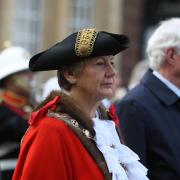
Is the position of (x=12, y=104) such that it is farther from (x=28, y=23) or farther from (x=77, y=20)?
(x=77, y=20)

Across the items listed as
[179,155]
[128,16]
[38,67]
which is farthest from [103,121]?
[128,16]

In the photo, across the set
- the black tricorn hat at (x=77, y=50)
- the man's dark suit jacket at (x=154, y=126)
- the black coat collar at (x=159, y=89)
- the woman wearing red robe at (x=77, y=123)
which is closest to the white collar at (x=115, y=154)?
the woman wearing red robe at (x=77, y=123)

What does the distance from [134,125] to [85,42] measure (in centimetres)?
97

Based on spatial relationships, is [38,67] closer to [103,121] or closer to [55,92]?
[55,92]

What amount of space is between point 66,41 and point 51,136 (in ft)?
1.72

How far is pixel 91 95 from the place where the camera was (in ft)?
12.0

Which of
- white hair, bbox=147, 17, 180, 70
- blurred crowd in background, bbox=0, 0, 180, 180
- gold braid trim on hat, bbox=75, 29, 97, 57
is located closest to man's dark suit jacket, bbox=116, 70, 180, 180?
white hair, bbox=147, 17, 180, 70

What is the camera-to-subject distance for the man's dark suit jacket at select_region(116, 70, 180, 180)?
4.38m

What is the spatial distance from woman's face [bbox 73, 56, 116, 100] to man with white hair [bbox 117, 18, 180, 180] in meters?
0.83

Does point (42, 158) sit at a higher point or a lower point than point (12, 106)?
higher

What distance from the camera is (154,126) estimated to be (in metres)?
4.46

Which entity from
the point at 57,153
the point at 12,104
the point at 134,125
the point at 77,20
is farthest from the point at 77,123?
the point at 77,20

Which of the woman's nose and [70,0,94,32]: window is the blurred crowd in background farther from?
the woman's nose

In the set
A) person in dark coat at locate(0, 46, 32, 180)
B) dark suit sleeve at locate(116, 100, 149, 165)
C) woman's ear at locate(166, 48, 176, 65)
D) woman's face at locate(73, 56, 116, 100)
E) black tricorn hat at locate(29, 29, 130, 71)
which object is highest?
black tricorn hat at locate(29, 29, 130, 71)
